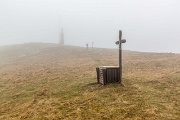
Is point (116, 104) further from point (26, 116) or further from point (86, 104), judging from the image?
point (26, 116)

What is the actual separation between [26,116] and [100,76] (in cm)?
783

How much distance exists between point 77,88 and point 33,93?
366 cm

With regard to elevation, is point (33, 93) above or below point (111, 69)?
below

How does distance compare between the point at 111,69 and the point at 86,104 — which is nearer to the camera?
the point at 86,104

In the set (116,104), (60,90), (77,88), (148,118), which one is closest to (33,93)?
(60,90)

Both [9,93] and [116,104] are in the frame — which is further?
[9,93]

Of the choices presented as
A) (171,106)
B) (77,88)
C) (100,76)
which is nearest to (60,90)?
(77,88)

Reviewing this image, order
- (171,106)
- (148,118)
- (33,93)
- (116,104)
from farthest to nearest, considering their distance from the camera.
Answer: (33,93) → (116,104) → (171,106) → (148,118)

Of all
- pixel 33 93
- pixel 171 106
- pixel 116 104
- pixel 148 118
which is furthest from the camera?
pixel 33 93

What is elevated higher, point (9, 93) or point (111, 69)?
point (111, 69)

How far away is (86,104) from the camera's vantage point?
13.7m

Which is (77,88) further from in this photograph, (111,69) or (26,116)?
(26,116)

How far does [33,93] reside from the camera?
59.7ft

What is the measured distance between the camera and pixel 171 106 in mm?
12344
